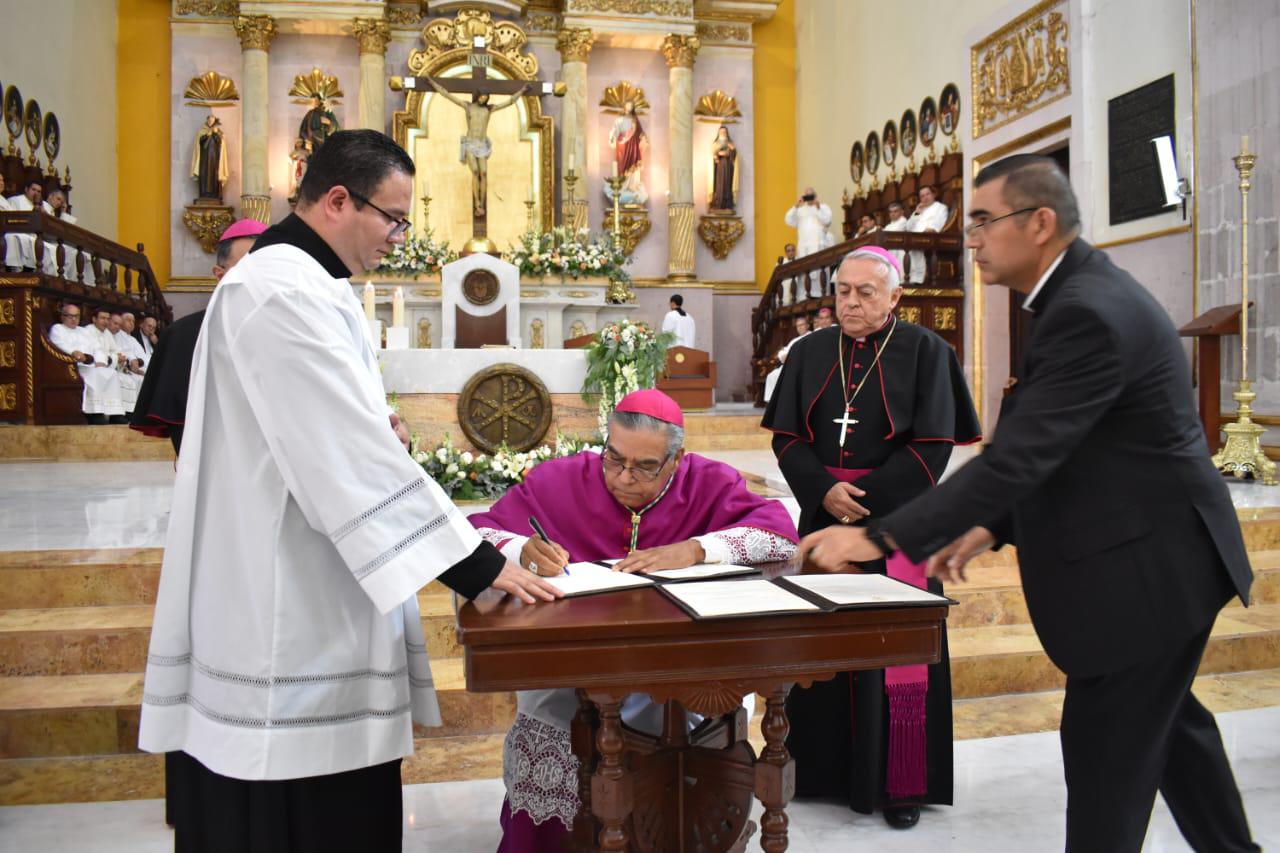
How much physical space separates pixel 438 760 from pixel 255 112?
48.3 ft

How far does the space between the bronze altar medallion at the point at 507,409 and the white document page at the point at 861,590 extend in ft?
15.9

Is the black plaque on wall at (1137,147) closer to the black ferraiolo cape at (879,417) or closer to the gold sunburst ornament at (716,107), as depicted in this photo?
the black ferraiolo cape at (879,417)

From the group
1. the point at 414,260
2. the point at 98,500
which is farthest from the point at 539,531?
the point at 414,260

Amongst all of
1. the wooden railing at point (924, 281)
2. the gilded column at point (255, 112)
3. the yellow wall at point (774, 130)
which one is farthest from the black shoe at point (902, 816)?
the yellow wall at point (774, 130)

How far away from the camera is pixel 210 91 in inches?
645

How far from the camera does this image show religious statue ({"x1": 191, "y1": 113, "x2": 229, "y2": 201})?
1609 cm

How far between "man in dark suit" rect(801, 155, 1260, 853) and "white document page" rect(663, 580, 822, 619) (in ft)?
0.62

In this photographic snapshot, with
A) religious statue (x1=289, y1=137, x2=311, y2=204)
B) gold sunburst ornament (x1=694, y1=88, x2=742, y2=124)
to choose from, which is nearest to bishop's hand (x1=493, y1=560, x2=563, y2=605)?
religious statue (x1=289, y1=137, x2=311, y2=204)

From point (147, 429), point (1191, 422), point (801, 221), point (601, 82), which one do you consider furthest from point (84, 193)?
point (1191, 422)

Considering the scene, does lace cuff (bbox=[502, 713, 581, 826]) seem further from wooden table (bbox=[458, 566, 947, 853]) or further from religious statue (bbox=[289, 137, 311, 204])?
religious statue (bbox=[289, 137, 311, 204])

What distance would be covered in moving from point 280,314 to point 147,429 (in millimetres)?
1981

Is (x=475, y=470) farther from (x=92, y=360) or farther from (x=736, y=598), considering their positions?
(x=92, y=360)

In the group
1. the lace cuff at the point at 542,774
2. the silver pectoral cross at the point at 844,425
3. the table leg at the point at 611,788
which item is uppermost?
the silver pectoral cross at the point at 844,425

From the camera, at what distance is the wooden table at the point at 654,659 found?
6.39 feet
